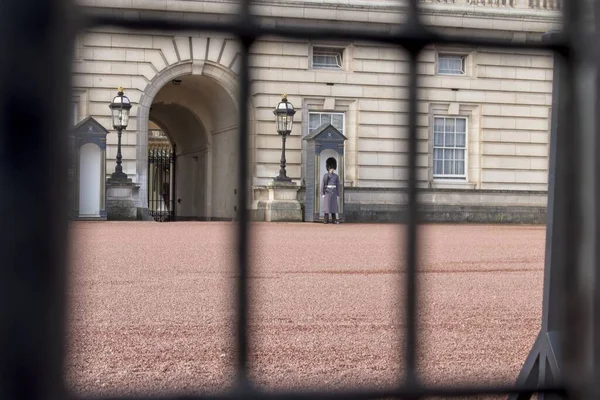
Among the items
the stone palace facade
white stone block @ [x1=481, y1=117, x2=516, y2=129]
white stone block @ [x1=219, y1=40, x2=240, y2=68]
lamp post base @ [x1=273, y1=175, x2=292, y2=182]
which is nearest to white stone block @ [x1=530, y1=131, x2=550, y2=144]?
the stone palace facade

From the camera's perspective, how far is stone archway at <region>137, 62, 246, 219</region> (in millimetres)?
13883

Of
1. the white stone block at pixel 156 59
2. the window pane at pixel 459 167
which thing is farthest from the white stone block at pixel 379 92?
the white stone block at pixel 156 59

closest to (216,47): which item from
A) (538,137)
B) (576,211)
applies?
(538,137)

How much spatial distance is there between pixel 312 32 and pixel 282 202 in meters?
13.7

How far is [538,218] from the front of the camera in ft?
48.6

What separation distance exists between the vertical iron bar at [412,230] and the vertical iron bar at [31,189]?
11.8 inches

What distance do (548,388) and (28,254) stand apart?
18.8 inches

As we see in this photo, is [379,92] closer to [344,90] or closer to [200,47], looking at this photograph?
[344,90]

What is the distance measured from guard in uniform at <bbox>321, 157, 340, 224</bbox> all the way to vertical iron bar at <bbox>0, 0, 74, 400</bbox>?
13590mm

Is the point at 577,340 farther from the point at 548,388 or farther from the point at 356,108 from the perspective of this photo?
the point at 356,108

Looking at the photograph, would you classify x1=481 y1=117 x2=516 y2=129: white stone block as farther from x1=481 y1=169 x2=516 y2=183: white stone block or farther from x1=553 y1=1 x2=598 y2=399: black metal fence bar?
x1=553 y1=1 x2=598 y2=399: black metal fence bar

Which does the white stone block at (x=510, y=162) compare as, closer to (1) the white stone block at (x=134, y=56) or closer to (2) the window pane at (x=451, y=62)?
(2) the window pane at (x=451, y=62)

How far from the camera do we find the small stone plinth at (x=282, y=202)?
1436 cm

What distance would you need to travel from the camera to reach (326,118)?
1547cm
